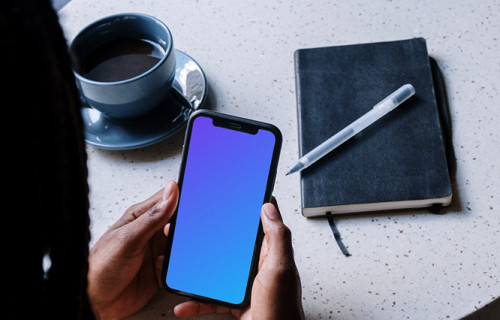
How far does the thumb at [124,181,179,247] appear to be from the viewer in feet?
2.13

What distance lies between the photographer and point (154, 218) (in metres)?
0.65

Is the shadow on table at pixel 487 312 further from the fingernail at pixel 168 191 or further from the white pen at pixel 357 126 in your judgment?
the fingernail at pixel 168 191

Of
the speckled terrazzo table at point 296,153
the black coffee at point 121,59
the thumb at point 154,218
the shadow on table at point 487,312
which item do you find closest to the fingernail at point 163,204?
the thumb at point 154,218

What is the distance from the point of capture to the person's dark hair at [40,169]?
0.89 ft

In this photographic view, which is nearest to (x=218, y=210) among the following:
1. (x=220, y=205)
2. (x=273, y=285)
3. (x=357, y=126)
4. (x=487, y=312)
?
(x=220, y=205)

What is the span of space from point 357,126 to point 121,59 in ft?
1.14

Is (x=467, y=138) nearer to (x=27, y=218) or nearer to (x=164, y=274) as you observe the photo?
(x=164, y=274)

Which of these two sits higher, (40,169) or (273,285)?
(40,169)

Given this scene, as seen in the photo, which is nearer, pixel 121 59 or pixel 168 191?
pixel 168 191

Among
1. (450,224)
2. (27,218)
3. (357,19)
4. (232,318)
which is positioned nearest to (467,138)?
(450,224)

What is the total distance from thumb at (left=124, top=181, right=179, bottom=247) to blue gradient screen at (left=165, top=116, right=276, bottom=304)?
14 mm

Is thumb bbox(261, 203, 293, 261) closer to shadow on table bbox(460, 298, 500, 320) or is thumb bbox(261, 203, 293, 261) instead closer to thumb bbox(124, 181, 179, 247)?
thumb bbox(124, 181, 179, 247)

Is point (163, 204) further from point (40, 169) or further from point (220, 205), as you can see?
point (40, 169)

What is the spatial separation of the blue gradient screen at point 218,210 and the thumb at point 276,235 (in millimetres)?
26
